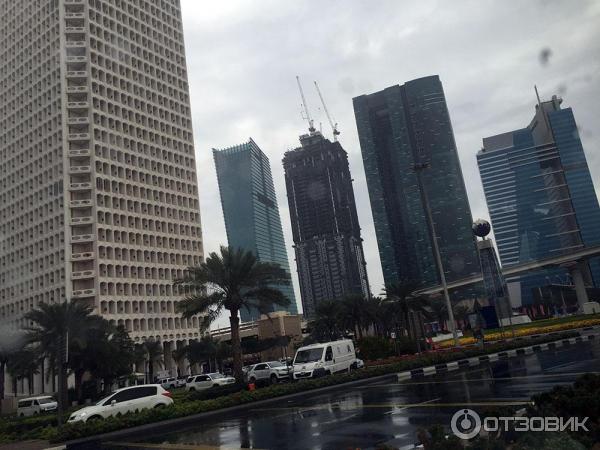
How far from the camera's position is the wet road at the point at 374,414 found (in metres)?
11.6

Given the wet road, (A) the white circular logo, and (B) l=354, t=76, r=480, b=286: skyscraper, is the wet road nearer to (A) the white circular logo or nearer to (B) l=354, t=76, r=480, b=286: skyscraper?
(A) the white circular logo

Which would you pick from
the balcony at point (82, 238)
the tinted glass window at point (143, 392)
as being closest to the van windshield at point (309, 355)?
the tinted glass window at point (143, 392)

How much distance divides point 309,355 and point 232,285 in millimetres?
6389

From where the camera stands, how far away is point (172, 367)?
3873 inches

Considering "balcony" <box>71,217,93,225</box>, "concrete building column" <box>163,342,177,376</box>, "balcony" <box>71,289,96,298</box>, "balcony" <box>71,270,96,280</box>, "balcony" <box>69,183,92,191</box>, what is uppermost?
"balcony" <box>69,183,92,191</box>

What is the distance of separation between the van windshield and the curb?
6.08m

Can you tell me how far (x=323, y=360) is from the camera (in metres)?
30.2

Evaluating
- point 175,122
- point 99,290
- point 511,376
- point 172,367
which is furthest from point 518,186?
point 511,376

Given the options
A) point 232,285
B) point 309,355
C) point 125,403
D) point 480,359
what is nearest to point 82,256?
point 232,285

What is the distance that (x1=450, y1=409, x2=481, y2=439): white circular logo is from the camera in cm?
848

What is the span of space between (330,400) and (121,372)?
1423 inches

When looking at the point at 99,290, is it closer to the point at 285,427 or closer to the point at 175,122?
the point at 175,122

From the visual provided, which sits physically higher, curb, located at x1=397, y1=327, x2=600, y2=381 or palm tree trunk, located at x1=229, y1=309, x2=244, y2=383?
palm tree trunk, located at x1=229, y1=309, x2=244, y2=383

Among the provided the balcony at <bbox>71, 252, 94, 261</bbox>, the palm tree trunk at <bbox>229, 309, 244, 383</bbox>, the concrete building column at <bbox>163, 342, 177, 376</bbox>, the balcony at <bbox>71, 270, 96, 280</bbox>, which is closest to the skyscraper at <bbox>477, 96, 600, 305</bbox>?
the concrete building column at <bbox>163, 342, 177, 376</bbox>
